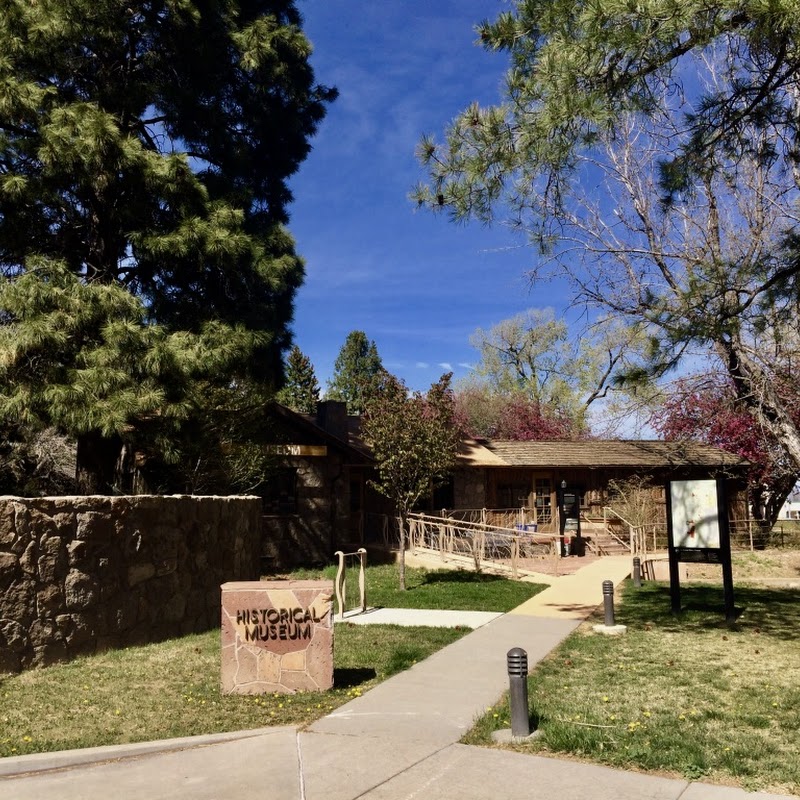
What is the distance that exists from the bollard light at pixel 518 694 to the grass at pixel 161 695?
5.85 feet

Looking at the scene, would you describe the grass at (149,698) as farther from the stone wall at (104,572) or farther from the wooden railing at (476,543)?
the wooden railing at (476,543)

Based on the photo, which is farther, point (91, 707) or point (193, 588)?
point (193, 588)

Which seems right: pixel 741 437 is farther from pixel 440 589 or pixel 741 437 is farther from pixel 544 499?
pixel 440 589

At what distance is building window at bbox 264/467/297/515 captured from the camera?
69.6 ft

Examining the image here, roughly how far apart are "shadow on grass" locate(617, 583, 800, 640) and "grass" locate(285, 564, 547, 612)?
2.19 meters

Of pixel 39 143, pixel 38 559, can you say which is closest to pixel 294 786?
pixel 38 559

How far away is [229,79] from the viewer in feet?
57.2

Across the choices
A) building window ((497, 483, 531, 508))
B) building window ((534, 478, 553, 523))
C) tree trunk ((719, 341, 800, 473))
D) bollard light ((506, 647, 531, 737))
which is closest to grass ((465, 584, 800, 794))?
bollard light ((506, 647, 531, 737))

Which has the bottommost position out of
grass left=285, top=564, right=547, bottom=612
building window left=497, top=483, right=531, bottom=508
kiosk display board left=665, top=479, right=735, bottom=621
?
grass left=285, top=564, right=547, bottom=612

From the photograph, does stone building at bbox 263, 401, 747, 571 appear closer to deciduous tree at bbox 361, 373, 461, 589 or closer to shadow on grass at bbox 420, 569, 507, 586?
shadow on grass at bbox 420, 569, 507, 586

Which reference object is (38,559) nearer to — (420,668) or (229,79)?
(420,668)

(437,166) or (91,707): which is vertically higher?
(437,166)

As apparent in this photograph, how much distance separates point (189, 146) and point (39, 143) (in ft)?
13.7

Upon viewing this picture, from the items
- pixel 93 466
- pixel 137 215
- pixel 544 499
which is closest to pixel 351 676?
pixel 93 466
